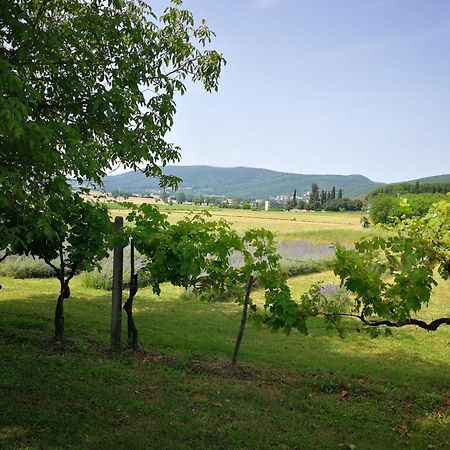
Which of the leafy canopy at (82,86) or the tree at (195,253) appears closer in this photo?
the leafy canopy at (82,86)

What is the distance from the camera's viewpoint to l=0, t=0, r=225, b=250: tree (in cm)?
445

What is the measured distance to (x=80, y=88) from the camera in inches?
236

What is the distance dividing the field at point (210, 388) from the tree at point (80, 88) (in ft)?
8.36

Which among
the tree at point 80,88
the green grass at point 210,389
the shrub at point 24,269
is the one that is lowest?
the shrub at point 24,269

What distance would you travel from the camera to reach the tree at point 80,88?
4453mm

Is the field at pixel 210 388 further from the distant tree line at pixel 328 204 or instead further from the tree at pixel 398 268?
the distant tree line at pixel 328 204

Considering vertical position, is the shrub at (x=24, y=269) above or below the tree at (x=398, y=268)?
below

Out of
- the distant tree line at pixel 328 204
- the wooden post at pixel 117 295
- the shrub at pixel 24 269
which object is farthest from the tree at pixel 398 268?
the distant tree line at pixel 328 204

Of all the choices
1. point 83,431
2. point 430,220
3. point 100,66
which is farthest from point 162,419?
point 100,66

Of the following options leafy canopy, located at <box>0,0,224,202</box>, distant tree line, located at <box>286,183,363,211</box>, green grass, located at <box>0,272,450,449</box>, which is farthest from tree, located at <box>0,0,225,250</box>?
distant tree line, located at <box>286,183,363,211</box>

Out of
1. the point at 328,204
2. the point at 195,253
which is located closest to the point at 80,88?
the point at 195,253

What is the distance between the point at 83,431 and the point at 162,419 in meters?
0.95

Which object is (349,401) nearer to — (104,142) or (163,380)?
(163,380)

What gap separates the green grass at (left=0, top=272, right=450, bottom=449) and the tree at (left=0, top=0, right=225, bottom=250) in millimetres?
2538
